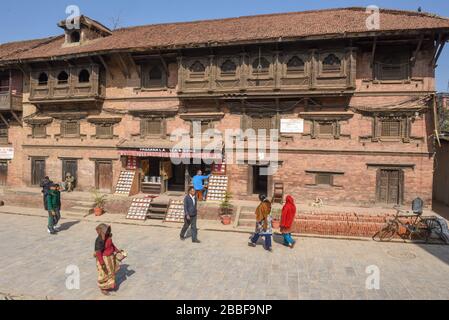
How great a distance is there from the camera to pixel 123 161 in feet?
61.7

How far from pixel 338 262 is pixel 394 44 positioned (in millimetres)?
11073

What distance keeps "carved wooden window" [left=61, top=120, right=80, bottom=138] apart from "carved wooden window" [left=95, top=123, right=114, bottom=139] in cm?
146

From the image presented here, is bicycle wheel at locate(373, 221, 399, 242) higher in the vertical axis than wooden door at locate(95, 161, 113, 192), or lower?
lower

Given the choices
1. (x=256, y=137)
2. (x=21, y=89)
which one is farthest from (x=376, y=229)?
(x=21, y=89)

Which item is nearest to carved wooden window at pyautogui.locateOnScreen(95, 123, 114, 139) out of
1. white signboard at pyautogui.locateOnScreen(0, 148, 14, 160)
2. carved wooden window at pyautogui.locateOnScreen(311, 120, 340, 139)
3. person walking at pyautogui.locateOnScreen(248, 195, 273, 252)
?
white signboard at pyautogui.locateOnScreen(0, 148, 14, 160)

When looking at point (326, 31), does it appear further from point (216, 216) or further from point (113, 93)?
point (113, 93)

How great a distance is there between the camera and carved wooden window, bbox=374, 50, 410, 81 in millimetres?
14934

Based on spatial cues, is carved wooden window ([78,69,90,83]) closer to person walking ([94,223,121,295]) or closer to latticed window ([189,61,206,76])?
latticed window ([189,61,206,76])

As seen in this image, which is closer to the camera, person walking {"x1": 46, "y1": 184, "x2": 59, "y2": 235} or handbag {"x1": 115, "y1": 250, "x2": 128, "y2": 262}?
handbag {"x1": 115, "y1": 250, "x2": 128, "y2": 262}

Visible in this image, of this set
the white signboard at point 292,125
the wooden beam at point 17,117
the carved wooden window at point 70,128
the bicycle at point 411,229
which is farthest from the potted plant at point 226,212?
the wooden beam at point 17,117

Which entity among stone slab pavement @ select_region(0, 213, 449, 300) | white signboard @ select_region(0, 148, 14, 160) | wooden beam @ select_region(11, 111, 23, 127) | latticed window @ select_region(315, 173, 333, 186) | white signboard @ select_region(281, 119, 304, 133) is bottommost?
stone slab pavement @ select_region(0, 213, 449, 300)

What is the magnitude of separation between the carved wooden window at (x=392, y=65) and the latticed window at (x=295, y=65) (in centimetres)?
357

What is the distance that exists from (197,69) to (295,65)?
530cm

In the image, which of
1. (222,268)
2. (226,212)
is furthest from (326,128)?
(222,268)
